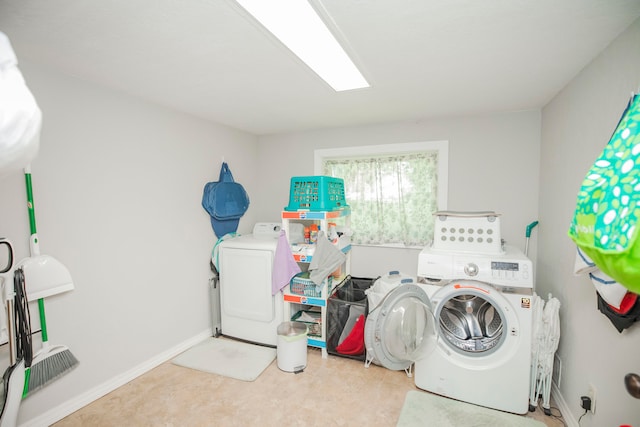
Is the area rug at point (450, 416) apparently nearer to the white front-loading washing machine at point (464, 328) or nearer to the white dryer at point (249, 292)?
the white front-loading washing machine at point (464, 328)

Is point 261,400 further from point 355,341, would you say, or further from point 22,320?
point 22,320

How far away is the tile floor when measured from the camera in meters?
1.91

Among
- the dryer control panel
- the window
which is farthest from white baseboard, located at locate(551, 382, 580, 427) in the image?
the window

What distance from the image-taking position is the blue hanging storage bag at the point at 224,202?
2.99 m

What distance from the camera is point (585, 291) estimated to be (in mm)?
1688

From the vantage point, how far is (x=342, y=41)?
1499 millimetres

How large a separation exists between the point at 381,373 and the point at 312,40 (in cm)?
246

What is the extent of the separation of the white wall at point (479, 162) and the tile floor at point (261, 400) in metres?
1.20

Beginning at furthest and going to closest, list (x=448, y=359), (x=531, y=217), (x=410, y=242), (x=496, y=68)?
1. (x=410, y=242)
2. (x=531, y=217)
3. (x=448, y=359)
4. (x=496, y=68)

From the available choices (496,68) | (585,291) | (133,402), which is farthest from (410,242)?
(133,402)

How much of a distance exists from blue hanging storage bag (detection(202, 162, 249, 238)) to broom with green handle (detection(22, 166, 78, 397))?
4.31 ft

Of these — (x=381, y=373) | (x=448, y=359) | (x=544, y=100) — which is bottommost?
(x=381, y=373)

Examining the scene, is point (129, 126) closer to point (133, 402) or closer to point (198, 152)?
point (198, 152)

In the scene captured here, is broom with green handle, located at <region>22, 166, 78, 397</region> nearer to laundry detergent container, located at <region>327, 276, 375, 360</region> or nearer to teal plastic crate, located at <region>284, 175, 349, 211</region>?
teal plastic crate, located at <region>284, 175, 349, 211</region>
